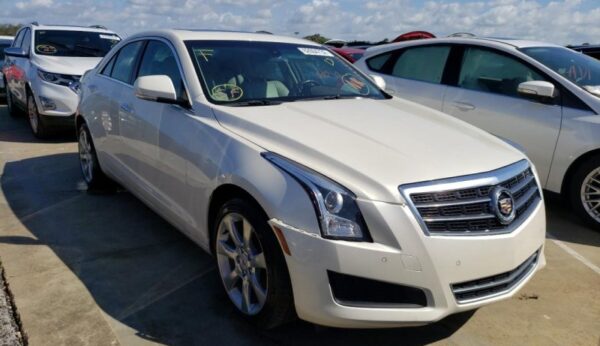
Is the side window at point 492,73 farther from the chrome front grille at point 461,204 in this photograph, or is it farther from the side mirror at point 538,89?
the chrome front grille at point 461,204

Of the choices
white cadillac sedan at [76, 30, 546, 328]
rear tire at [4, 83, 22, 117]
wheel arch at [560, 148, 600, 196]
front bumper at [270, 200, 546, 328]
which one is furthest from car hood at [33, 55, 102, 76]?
wheel arch at [560, 148, 600, 196]

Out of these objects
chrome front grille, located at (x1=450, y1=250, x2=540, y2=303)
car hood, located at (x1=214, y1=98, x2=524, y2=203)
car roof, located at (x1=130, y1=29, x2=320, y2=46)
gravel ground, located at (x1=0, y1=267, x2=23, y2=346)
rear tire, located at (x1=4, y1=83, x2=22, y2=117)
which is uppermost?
car roof, located at (x1=130, y1=29, x2=320, y2=46)

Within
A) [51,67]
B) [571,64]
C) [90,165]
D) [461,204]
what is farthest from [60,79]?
[461,204]

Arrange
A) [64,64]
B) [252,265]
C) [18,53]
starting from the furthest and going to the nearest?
[18,53] → [64,64] → [252,265]

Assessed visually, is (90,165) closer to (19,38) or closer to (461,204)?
(461,204)

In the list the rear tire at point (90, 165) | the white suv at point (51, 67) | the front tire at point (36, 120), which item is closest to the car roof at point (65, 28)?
the white suv at point (51, 67)

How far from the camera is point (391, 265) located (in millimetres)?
2373

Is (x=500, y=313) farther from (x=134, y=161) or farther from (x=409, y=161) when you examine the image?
(x=134, y=161)

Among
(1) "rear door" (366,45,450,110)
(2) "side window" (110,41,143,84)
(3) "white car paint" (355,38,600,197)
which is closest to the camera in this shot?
(2) "side window" (110,41,143,84)

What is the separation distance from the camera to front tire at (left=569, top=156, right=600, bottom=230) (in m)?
4.59

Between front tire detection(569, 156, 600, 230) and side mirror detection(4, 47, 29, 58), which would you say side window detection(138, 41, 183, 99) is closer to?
front tire detection(569, 156, 600, 230)

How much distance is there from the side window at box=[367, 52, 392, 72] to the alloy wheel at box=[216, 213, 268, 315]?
13.4 ft

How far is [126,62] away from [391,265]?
3.34 m

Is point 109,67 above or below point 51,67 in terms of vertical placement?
above
